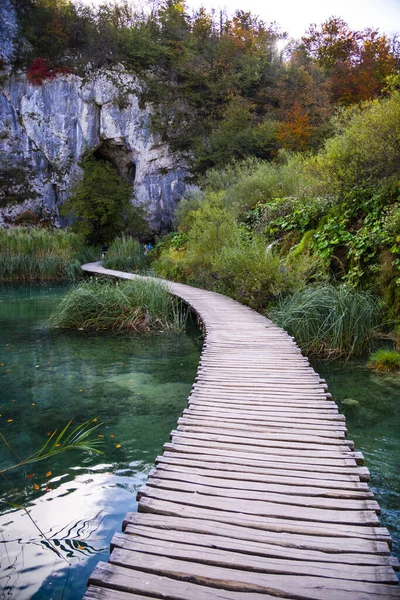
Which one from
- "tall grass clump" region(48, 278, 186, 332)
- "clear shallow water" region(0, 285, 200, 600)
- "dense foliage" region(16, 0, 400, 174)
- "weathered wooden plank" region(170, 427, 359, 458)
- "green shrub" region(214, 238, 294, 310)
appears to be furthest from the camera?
"dense foliage" region(16, 0, 400, 174)

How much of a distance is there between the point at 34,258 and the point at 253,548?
15.5 m

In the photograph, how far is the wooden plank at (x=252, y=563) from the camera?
162 cm

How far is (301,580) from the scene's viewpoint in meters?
1.59

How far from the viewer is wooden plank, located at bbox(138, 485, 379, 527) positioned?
6.48 feet

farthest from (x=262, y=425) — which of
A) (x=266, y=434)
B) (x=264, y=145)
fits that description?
(x=264, y=145)

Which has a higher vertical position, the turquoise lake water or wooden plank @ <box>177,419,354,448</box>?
wooden plank @ <box>177,419,354,448</box>

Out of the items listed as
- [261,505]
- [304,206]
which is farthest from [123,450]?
[304,206]

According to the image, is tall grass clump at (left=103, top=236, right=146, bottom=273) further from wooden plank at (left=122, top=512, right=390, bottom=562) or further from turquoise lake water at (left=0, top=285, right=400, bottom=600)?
wooden plank at (left=122, top=512, right=390, bottom=562)

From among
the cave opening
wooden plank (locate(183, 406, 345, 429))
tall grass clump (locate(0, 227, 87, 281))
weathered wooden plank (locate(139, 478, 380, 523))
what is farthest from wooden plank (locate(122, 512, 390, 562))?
the cave opening

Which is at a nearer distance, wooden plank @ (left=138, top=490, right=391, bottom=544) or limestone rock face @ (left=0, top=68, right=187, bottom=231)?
wooden plank @ (left=138, top=490, right=391, bottom=544)

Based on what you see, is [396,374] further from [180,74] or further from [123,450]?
[180,74]

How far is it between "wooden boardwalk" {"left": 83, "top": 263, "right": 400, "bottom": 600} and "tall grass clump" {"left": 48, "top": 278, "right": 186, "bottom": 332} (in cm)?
524

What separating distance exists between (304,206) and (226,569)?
31.6 feet

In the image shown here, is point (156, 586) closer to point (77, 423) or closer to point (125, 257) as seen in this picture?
point (77, 423)
